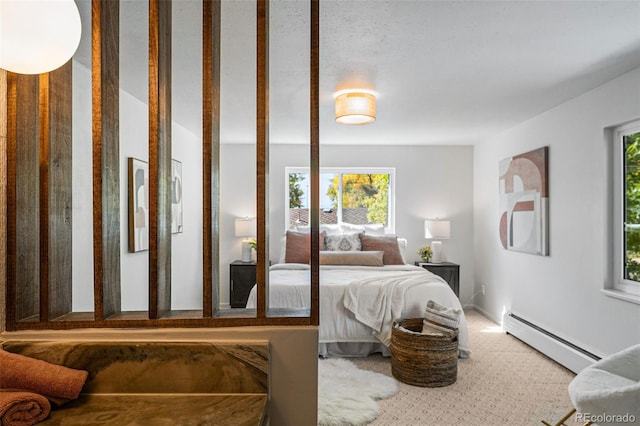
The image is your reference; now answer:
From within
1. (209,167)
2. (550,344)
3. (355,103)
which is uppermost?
(355,103)

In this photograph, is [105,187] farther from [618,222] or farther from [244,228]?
[244,228]

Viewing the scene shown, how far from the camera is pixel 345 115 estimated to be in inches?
137

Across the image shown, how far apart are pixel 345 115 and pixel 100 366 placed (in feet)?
8.82

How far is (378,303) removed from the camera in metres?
3.81

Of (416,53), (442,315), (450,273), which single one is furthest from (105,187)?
(450,273)

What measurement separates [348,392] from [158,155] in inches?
93.7

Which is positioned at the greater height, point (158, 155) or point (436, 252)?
point (158, 155)

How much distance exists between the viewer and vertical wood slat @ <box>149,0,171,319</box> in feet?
4.34

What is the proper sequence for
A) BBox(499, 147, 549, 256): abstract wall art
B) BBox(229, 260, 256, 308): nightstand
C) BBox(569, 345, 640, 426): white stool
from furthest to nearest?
BBox(229, 260, 256, 308): nightstand
BBox(499, 147, 549, 256): abstract wall art
BBox(569, 345, 640, 426): white stool

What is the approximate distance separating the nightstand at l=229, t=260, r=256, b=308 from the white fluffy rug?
1846 millimetres

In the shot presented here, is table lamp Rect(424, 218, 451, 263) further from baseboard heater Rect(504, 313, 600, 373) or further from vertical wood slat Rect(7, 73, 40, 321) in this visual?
vertical wood slat Rect(7, 73, 40, 321)

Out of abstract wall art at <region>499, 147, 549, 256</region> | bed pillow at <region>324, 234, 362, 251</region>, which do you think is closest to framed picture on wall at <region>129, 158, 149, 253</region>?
bed pillow at <region>324, 234, 362, 251</region>

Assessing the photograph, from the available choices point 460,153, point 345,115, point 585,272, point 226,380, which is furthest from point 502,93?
point 226,380

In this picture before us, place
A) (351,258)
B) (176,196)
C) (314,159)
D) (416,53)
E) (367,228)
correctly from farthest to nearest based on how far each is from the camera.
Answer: (367,228) < (351,258) < (176,196) < (416,53) < (314,159)
